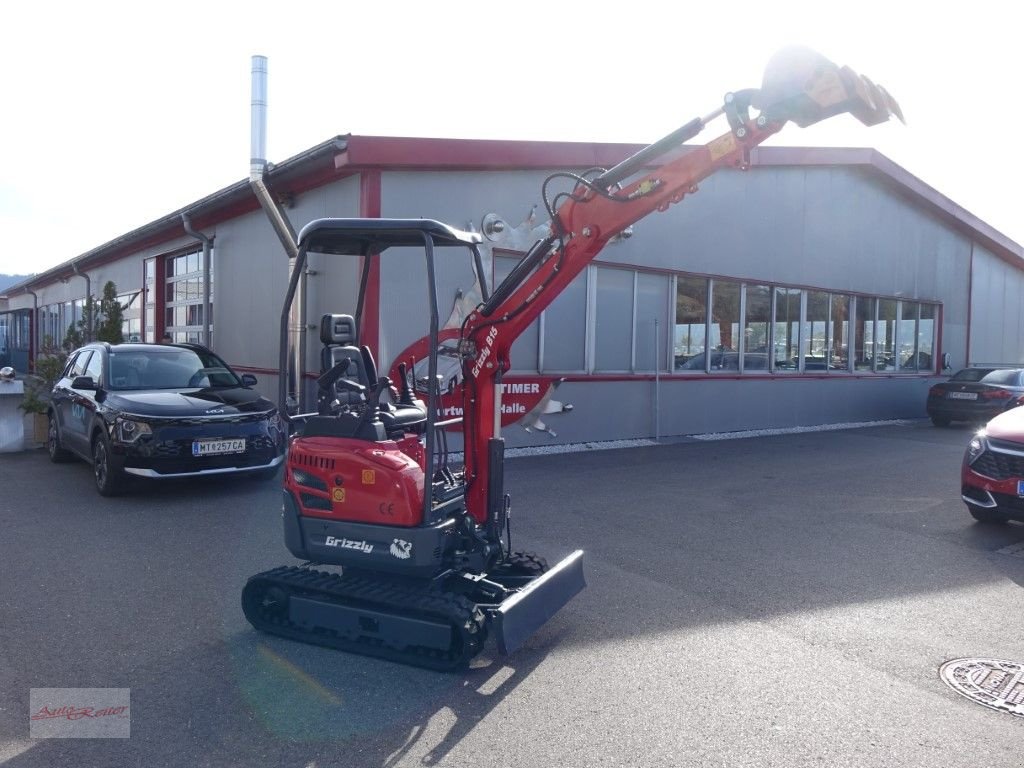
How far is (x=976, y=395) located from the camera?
18.2 metres

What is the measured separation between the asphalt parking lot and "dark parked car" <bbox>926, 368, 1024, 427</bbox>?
10.4 metres

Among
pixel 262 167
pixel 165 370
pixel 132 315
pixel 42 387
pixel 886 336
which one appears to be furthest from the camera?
pixel 132 315

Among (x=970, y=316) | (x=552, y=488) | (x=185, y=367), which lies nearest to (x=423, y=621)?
(x=552, y=488)

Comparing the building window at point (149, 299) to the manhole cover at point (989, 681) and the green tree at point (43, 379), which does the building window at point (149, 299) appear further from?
the manhole cover at point (989, 681)

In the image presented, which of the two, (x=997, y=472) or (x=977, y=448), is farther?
(x=977, y=448)

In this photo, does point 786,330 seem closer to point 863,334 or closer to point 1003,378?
point 863,334

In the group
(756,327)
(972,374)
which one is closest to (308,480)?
(756,327)

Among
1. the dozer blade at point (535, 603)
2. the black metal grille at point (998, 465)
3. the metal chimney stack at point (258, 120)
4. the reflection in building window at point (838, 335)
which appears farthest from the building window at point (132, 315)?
the black metal grille at point (998, 465)

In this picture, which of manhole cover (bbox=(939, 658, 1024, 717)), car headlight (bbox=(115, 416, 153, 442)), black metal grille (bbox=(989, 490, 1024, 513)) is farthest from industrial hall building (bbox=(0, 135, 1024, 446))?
black metal grille (bbox=(989, 490, 1024, 513))

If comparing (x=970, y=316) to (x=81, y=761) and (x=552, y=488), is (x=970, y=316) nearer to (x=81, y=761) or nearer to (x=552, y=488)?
(x=552, y=488)

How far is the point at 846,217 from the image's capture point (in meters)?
18.6

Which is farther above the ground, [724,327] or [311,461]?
[724,327]

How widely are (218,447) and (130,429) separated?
0.87 metres

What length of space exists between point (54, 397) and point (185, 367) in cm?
235
